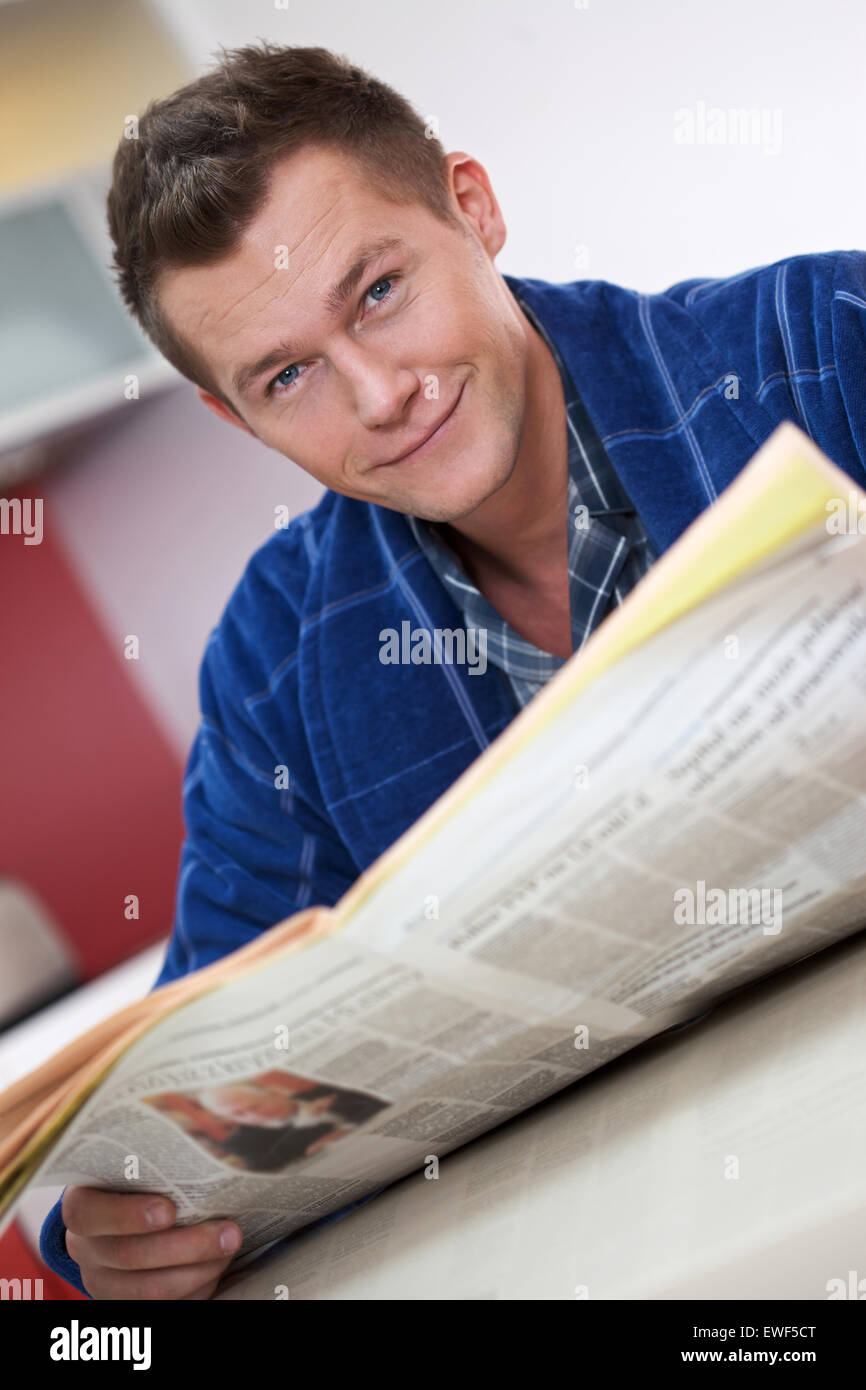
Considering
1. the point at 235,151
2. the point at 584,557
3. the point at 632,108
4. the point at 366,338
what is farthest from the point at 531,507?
the point at 632,108

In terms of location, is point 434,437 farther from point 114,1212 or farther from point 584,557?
point 114,1212

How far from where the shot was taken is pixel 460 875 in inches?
15.4

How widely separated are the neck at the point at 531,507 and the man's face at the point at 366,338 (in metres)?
0.05

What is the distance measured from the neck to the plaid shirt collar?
0.06 ft

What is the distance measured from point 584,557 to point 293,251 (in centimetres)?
30

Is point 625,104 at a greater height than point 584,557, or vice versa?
point 625,104

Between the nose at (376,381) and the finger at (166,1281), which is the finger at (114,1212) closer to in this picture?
the finger at (166,1281)

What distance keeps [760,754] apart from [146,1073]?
24cm

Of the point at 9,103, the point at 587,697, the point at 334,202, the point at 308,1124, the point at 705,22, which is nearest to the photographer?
the point at 587,697

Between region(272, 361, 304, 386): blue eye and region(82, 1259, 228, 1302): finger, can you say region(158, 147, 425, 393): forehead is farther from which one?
region(82, 1259, 228, 1302): finger

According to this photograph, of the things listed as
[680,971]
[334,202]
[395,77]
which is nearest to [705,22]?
[395,77]

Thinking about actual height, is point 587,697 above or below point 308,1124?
above

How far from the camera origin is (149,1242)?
1.81ft

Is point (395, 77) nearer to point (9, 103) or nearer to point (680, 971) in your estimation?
point (9, 103)
